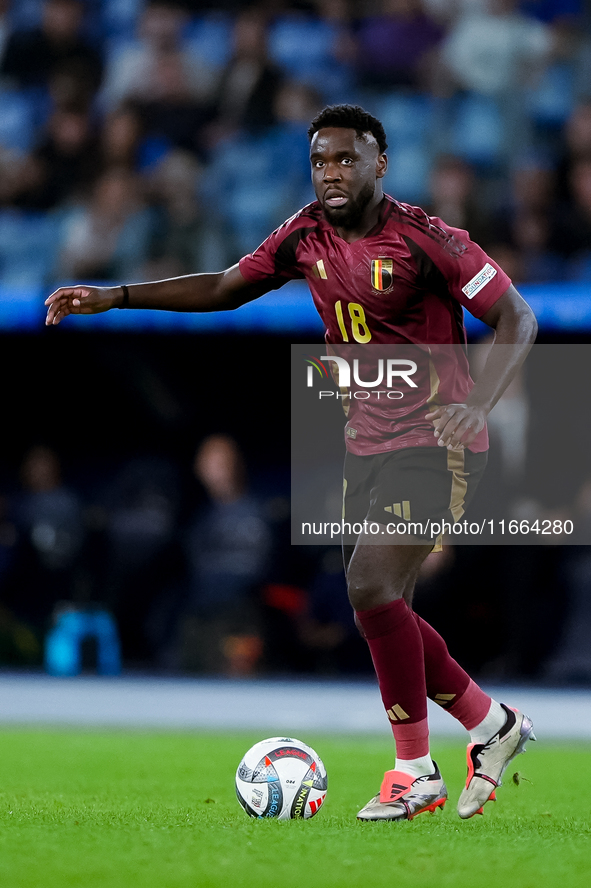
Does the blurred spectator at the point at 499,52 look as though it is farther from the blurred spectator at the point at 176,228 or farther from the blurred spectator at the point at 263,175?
the blurred spectator at the point at 176,228

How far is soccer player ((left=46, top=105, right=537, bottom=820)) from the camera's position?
4051mm

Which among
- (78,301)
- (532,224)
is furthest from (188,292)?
(532,224)

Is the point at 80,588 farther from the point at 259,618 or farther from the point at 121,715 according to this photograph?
the point at 121,715

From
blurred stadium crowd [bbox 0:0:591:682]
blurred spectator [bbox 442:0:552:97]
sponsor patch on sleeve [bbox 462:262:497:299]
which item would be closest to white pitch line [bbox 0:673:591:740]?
blurred stadium crowd [bbox 0:0:591:682]

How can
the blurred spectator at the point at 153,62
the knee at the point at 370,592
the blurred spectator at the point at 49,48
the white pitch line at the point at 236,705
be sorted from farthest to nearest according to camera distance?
the blurred spectator at the point at 49,48 → the blurred spectator at the point at 153,62 → the white pitch line at the point at 236,705 → the knee at the point at 370,592

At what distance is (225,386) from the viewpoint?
35.7ft

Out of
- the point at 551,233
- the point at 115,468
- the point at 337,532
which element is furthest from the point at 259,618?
the point at 551,233

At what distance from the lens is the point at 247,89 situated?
11.1m

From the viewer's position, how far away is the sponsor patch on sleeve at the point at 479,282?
13.3 ft

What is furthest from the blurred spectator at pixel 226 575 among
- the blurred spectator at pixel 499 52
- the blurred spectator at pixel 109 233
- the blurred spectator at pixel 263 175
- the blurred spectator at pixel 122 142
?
the blurred spectator at pixel 499 52

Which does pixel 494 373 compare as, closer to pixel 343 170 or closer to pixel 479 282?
pixel 479 282

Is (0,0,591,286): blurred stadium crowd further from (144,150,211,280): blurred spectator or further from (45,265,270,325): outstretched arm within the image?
(45,265,270,325): outstretched arm

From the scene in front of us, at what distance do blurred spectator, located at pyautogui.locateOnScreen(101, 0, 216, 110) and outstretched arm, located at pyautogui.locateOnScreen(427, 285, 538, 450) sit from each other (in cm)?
786

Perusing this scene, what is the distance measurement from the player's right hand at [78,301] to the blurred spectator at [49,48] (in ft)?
27.4
